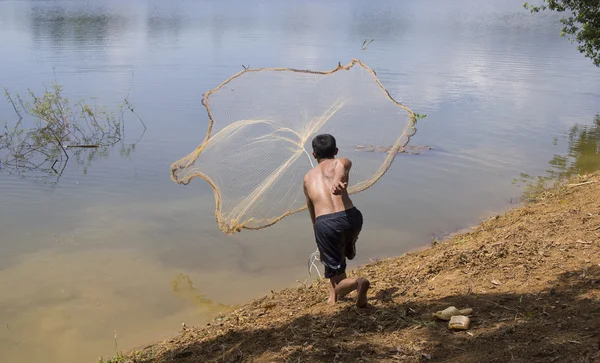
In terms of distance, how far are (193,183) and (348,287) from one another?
527cm

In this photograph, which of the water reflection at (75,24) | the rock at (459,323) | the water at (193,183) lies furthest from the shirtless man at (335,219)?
the water reflection at (75,24)

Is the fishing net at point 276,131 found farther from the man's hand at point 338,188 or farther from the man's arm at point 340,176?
the man's hand at point 338,188

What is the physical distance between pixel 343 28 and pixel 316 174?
85.3ft

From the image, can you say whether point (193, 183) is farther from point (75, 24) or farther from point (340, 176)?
point (75, 24)

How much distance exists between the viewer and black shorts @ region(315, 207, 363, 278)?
4.01m

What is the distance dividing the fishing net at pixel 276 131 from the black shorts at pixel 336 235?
1194 mm

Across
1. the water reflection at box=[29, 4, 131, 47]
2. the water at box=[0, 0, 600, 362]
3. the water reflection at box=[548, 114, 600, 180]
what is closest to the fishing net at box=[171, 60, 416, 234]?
the water at box=[0, 0, 600, 362]

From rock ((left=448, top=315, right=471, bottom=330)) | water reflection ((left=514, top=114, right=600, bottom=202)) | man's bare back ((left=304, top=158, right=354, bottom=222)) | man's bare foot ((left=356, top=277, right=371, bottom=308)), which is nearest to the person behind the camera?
rock ((left=448, top=315, right=471, bottom=330))

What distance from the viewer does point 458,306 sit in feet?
12.5

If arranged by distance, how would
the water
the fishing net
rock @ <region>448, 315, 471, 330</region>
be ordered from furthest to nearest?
the water < the fishing net < rock @ <region>448, 315, 471, 330</region>

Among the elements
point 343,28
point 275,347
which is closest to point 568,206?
point 275,347

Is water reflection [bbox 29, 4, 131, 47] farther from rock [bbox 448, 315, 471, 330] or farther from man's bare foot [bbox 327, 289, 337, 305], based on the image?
rock [bbox 448, 315, 471, 330]

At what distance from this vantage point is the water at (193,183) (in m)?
5.75

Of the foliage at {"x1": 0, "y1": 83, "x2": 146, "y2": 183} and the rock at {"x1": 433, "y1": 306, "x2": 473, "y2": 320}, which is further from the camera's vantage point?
the foliage at {"x1": 0, "y1": 83, "x2": 146, "y2": 183}
